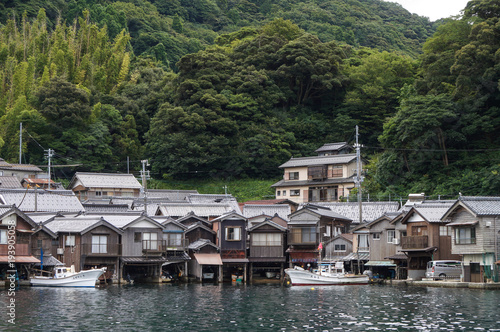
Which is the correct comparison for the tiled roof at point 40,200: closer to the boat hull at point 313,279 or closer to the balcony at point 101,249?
the balcony at point 101,249

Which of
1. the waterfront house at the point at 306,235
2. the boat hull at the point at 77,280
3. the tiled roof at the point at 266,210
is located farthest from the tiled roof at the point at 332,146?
the boat hull at the point at 77,280

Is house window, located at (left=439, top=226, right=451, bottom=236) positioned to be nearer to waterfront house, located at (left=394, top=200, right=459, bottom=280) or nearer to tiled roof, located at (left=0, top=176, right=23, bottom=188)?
waterfront house, located at (left=394, top=200, right=459, bottom=280)

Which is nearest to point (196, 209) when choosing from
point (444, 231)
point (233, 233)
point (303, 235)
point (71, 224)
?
point (233, 233)

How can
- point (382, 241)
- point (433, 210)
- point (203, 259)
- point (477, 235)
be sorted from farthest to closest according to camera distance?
point (382, 241) → point (203, 259) → point (433, 210) → point (477, 235)

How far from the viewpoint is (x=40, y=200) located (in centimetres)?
6206

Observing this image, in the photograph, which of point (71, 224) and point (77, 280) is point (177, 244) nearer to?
point (71, 224)

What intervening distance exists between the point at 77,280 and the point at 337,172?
132 ft

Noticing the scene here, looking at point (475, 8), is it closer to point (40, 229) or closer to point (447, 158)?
point (447, 158)

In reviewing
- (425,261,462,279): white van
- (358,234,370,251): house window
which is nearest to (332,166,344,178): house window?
(358,234,370,251): house window

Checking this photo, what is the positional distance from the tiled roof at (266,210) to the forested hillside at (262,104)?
448 inches

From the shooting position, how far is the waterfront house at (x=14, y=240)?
155 feet

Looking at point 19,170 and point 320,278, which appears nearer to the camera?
point 320,278

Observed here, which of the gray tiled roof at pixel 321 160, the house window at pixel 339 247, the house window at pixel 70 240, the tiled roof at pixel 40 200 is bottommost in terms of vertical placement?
the house window at pixel 339 247

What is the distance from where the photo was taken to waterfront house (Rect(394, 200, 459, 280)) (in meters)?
51.9
